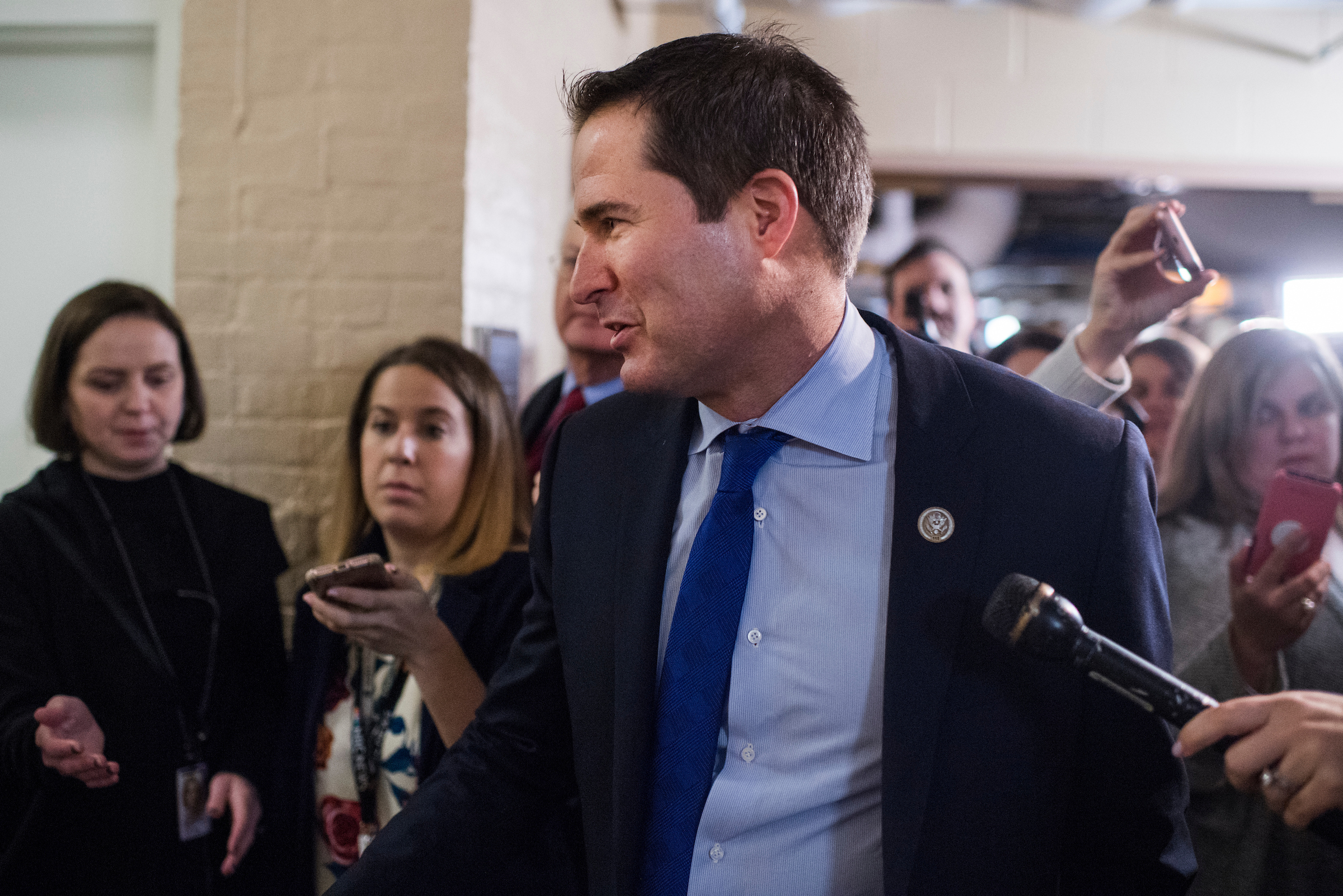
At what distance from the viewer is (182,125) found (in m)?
2.36

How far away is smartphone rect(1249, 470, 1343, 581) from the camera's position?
153cm

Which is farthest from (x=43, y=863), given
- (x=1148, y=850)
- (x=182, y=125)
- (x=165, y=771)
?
(x=1148, y=850)

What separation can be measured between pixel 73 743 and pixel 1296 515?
6.64 feet

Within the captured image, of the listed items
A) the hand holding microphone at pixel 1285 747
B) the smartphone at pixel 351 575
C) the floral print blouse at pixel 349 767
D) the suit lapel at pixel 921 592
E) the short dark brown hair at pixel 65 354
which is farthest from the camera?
the short dark brown hair at pixel 65 354

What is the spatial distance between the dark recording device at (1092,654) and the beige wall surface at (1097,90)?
3862 mm

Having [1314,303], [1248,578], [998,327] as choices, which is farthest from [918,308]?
[998,327]

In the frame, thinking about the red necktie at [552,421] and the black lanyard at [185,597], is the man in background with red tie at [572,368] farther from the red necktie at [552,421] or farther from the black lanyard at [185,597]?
the black lanyard at [185,597]

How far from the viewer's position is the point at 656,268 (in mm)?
1063

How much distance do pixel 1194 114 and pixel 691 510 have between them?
422cm

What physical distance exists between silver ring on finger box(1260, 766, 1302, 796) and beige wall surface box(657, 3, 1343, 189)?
3.89 meters

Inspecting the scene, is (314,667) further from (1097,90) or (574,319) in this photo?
(1097,90)

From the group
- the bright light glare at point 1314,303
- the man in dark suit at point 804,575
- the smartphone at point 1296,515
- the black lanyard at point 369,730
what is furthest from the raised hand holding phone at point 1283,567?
the bright light glare at point 1314,303

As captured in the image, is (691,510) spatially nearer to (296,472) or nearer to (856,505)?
(856,505)

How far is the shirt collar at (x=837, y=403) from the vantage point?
1.13 m
